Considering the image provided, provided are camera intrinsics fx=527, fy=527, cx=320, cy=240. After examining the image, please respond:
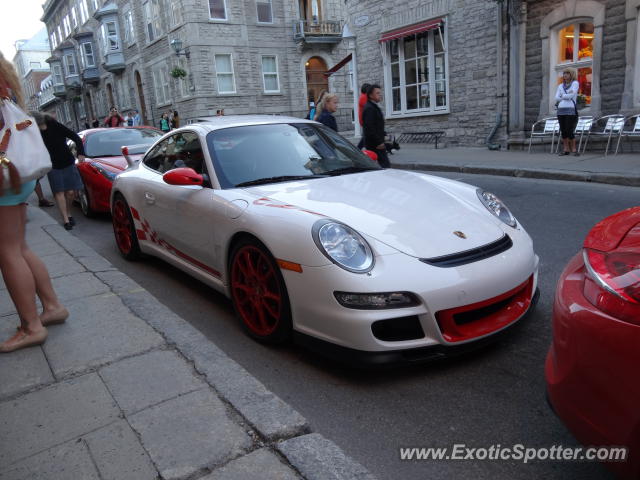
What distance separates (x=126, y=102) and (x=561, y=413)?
3964cm

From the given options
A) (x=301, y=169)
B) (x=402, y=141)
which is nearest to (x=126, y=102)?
(x=402, y=141)

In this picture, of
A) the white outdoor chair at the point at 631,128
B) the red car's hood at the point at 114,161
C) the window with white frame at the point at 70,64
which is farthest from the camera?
the window with white frame at the point at 70,64

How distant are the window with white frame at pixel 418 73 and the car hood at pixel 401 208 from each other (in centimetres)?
1258

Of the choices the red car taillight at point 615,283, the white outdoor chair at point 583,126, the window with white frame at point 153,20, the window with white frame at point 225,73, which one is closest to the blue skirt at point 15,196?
the red car taillight at point 615,283

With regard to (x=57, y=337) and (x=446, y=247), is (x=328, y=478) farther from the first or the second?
(x=57, y=337)

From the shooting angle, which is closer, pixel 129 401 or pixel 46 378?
pixel 129 401

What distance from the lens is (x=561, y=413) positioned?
5.85ft

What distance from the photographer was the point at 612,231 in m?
1.92

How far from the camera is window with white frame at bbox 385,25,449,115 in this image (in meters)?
15.5

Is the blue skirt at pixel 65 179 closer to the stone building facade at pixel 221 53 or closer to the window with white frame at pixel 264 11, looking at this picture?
the stone building facade at pixel 221 53

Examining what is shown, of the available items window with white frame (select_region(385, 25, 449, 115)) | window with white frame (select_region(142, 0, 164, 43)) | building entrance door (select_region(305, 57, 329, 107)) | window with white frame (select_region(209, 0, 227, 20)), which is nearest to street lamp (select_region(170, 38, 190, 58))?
window with white frame (select_region(209, 0, 227, 20))

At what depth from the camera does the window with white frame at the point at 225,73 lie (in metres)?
27.5

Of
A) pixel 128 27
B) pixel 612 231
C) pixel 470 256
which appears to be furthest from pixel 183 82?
pixel 612 231

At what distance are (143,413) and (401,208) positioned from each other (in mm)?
1820
